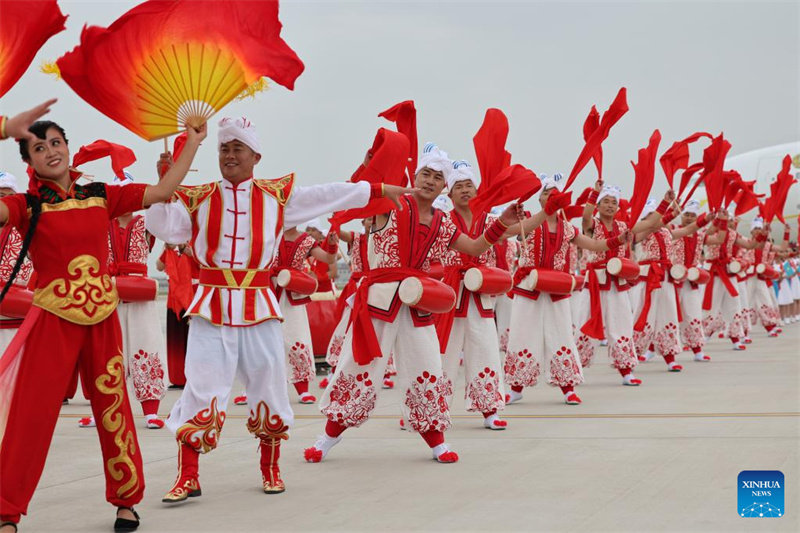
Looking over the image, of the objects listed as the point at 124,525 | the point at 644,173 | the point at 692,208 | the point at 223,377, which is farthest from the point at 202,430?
the point at 692,208

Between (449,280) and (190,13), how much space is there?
3419 mm

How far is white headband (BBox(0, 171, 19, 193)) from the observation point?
8.08 m

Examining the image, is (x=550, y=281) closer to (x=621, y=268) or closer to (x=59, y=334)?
(x=621, y=268)

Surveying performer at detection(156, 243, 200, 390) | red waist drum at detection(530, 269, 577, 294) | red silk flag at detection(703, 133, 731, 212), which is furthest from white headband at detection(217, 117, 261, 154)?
red silk flag at detection(703, 133, 731, 212)

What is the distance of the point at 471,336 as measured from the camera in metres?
7.37

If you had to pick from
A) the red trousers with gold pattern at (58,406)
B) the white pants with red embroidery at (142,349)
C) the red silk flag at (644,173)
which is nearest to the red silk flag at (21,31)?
the red trousers with gold pattern at (58,406)

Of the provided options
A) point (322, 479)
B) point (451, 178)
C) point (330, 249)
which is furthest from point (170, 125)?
point (330, 249)

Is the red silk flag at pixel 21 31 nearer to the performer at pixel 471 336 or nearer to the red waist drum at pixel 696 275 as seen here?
the performer at pixel 471 336

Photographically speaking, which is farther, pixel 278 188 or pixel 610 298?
pixel 610 298

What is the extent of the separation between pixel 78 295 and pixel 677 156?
23.9ft

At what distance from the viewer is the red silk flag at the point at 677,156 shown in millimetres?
10422

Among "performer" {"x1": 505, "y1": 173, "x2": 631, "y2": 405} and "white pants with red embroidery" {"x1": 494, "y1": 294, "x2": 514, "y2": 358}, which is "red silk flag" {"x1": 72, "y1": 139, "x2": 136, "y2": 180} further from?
"white pants with red embroidery" {"x1": 494, "y1": 294, "x2": 514, "y2": 358}

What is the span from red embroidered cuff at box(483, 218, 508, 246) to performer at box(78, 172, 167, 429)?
2.76 metres

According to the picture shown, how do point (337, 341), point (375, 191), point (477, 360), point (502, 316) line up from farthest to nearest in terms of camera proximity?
point (502, 316)
point (337, 341)
point (477, 360)
point (375, 191)
